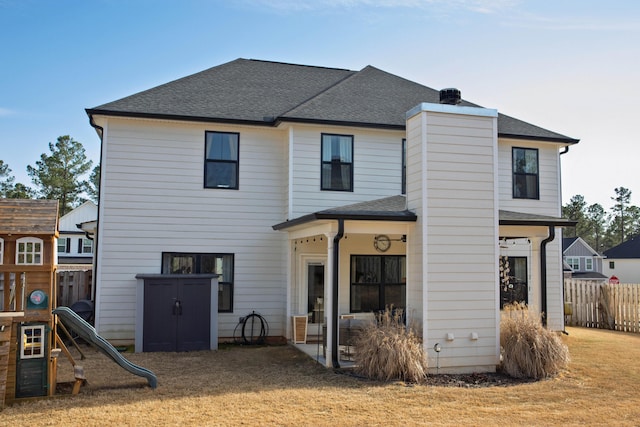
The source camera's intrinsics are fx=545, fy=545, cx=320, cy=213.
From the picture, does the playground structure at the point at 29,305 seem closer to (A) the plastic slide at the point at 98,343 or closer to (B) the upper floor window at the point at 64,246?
(A) the plastic slide at the point at 98,343

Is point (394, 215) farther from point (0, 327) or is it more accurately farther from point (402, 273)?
point (0, 327)

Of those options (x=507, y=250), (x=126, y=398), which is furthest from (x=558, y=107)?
(x=126, y=398)

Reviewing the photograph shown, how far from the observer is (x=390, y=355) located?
8.82 m

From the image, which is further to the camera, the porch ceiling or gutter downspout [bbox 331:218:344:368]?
the porch ceiling

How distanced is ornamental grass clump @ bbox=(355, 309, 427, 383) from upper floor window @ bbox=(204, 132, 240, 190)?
5915mm

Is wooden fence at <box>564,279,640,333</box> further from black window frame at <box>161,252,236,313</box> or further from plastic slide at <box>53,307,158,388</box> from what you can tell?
plastic slide at <box>53,307,158,388</box>

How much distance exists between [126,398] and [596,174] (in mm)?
25445

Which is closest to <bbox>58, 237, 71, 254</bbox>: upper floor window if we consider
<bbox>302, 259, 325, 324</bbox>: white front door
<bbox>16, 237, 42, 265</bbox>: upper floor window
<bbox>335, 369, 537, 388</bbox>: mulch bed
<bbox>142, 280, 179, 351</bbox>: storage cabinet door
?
<bbox>142, 280, 179, 351</bbox>: storage cabinet door

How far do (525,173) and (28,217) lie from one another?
12.5 m

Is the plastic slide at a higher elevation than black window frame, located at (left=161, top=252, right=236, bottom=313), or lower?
lower

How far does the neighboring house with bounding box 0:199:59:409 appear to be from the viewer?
24.9ft

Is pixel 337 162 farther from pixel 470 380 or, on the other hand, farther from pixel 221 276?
pixel 470 380

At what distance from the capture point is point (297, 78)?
54.2ft

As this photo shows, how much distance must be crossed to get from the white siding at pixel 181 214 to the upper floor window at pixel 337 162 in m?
1.10
